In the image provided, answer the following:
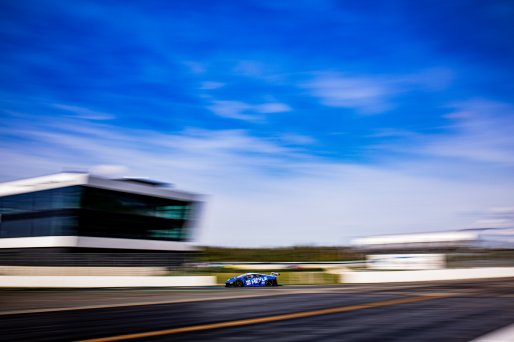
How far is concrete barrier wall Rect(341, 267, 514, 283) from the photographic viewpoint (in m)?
33.2

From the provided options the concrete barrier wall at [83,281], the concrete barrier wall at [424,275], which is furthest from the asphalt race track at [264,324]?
the concrete barrier wall at [424,275]

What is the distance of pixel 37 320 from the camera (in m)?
9.41

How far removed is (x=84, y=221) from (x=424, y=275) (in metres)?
→ 29.3

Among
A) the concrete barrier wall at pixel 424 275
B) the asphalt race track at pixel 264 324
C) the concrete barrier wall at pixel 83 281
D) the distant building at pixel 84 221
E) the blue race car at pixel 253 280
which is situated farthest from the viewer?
the distant building at pixel 84 221

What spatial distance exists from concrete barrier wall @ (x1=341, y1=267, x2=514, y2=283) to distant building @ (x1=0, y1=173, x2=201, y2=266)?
16506 mm

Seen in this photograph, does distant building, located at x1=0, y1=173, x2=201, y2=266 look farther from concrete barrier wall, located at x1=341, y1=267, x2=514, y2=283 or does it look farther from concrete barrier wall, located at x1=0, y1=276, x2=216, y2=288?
concrete barrier wall, located at x1=341, y1=267, x2=514, y2=283

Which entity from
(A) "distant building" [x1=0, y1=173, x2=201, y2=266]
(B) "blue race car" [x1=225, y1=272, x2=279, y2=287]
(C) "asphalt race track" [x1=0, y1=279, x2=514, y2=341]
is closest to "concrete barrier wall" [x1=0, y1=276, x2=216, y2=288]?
(B) "blue race car" [x1=225, y1=272, x2=279, y2=287]

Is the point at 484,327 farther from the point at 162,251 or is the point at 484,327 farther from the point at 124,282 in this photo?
the point at 162,251

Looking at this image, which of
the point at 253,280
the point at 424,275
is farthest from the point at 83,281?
the point at 424,275

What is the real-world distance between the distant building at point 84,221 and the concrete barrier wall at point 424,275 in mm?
16506

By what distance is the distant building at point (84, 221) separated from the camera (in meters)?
40.6

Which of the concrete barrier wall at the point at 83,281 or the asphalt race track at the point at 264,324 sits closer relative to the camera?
the asphalt race track at the point at 264,324

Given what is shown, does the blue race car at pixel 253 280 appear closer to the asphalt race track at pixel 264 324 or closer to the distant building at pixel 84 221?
the distant building at pixel 84 221

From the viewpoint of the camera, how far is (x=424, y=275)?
1436 inches
